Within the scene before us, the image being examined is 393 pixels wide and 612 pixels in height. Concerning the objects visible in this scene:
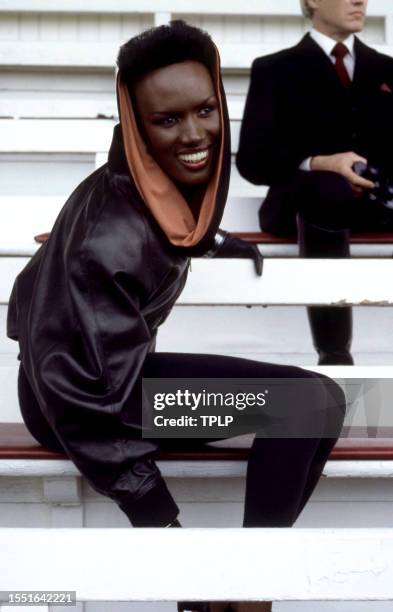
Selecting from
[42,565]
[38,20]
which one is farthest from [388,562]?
[38,20]

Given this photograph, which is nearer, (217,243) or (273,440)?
(273,440)

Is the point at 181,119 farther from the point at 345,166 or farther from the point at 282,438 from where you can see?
the point at 345,166

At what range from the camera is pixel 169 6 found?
10.6 feet

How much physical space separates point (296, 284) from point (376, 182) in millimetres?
475

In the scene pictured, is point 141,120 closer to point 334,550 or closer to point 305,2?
point 334,550

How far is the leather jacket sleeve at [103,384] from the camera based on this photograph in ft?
3.76

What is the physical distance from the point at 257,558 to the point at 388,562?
15cm

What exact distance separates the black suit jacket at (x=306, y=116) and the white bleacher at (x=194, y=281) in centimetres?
21

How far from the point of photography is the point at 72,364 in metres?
1.15

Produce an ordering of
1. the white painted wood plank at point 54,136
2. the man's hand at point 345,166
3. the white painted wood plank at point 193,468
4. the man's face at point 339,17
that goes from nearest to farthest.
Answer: the white painted wood plank at point 193,468 < the man's hand at point 345,166 < the man's face at point 339,17 < the white painted wood plank at point 54,136

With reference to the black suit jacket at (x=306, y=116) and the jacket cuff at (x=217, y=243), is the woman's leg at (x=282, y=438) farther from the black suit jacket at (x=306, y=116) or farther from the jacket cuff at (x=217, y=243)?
the black suit jacket at (x=306, y=116)

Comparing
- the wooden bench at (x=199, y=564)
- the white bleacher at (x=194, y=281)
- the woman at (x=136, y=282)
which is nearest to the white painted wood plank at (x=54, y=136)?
the white bleacher at (x=194, y=281)

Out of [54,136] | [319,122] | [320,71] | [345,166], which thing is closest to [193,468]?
[345,166]

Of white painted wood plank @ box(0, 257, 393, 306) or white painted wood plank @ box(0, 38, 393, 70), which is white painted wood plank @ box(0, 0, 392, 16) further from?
white painted wood plank @ box(0, 257, 393, 306)
